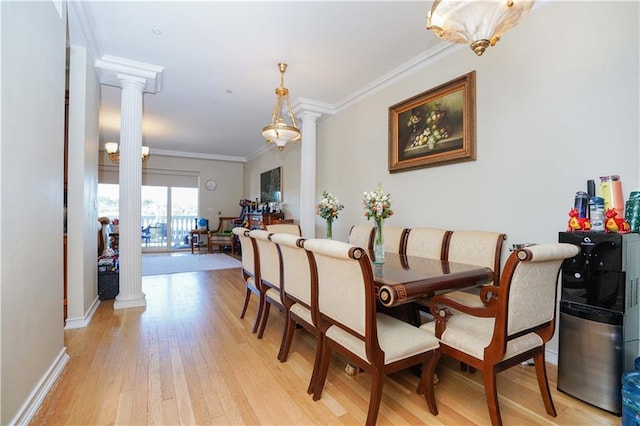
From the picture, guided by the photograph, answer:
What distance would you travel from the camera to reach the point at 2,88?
137cm

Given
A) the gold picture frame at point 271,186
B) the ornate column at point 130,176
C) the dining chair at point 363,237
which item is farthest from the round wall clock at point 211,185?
the dining chair at point 363,237

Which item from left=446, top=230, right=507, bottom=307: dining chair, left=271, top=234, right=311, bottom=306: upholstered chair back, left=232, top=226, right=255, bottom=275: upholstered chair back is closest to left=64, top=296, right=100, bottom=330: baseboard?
left=232, top=226, right=255, bottom=275: upholstered chair back

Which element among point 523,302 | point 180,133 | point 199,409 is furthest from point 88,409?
point 180,133

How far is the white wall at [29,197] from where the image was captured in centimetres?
142

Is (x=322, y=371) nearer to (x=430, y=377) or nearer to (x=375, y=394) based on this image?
(x=375, y=394)

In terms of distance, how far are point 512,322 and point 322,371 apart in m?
1.08

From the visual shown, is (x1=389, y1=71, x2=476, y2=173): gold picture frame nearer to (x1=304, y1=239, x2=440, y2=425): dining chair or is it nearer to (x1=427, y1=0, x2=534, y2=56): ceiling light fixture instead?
(x1=427, y1=0, x2=534, y2=56): ceiling light fixture

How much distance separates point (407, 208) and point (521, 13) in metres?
2.22

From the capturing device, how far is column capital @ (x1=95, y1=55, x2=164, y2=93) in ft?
11.1

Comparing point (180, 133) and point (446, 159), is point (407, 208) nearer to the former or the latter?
point (446, 159)

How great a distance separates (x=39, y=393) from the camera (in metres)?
1.74

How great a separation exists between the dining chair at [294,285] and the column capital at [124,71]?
289cm

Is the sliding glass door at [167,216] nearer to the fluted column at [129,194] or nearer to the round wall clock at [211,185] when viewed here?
the round wall clock at [211,185]

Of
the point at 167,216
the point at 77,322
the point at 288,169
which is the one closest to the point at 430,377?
the point at 77,322
